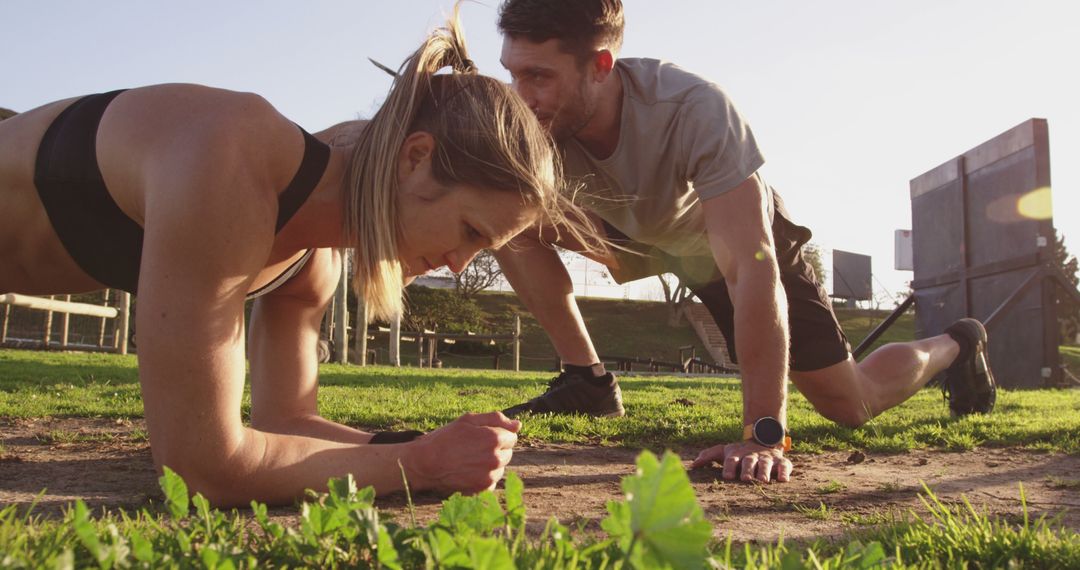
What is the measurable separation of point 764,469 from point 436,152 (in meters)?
1.50

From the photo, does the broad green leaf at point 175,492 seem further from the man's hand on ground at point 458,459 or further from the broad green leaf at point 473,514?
the man's hand on ground at point 458,459

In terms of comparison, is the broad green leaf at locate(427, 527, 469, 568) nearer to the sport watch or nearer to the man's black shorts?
the sport watch

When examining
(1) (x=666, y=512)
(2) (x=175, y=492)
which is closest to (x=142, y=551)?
(2) (x=175, y=492)

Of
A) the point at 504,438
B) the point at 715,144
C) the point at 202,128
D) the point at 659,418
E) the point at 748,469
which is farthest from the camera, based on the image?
the point at 659,418

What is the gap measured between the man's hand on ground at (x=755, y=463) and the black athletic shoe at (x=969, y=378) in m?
2.74

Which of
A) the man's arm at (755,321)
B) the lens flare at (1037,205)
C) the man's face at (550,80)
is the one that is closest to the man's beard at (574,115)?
Answer: the man's face at (550,80)

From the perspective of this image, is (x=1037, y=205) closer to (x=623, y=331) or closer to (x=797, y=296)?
(x=797, y=296)

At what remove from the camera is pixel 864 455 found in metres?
3.36

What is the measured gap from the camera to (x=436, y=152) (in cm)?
214

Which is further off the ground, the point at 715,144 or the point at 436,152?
the point at 715,144

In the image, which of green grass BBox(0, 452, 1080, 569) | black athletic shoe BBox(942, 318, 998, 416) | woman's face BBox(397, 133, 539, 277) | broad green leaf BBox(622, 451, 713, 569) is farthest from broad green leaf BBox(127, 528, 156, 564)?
black athletic shoe BBox(942, 318, 998, 416)

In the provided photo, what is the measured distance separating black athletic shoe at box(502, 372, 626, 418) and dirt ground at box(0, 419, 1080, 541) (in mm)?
807

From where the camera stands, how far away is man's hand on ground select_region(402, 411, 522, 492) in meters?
2.08

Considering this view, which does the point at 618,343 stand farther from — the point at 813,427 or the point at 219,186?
the point at 219,186
